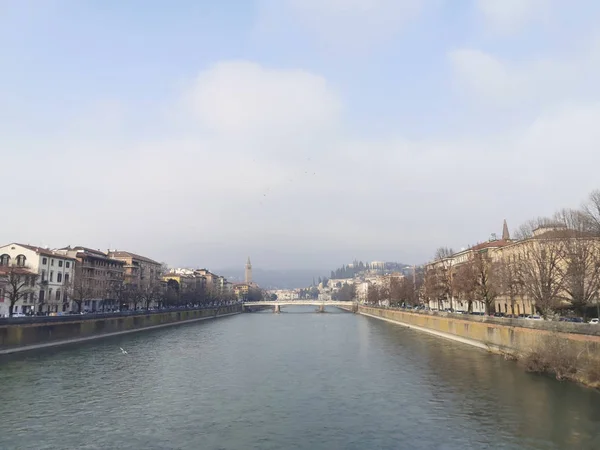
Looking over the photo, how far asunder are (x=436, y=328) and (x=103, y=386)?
55159mm

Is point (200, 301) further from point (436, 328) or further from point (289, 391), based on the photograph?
point (289, 391)

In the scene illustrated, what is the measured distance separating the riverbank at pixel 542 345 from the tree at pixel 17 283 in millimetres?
61903

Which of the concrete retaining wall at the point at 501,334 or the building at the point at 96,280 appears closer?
the concrete retaining wall at the point at 501,334

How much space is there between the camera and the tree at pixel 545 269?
160 ft

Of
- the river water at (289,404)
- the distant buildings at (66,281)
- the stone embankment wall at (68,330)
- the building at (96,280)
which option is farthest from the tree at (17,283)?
the river water at (289,404)

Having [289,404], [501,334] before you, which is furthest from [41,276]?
[501,334]

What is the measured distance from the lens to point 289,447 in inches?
831

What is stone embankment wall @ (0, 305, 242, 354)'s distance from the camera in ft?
167

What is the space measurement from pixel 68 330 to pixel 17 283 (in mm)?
14082

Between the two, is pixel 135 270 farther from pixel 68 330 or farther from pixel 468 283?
pixel 468 283

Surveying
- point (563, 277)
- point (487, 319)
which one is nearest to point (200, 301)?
point (487, 319)

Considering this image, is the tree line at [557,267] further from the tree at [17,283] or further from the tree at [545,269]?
the tree at [17,283]

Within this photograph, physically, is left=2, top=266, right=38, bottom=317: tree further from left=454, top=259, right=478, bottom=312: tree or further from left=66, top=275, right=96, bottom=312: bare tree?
left=454, top=259, right=478, bottom=312: tree

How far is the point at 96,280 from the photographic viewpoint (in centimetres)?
10262
